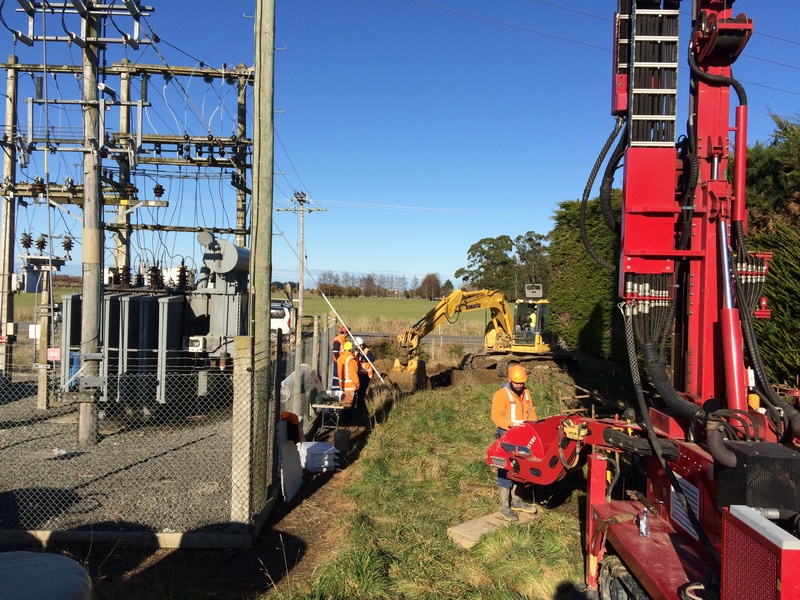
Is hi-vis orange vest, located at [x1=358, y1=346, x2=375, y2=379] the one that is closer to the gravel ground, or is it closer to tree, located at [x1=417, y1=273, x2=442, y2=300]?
the gravel ground

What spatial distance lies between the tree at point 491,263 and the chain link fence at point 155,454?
4538 centimetres

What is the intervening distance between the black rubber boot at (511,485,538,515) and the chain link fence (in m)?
2.69

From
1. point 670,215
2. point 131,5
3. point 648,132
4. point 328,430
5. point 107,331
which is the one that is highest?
point 131,5

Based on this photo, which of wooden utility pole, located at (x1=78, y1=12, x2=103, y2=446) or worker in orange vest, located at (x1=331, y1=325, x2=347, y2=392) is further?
worker in orange vest, located at (x1=331, y1=325, x2=347, y2=392)

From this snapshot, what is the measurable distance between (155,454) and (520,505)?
528cm

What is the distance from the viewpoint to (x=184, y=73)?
→ 1516cm

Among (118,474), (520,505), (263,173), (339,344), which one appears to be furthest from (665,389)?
(339,344)

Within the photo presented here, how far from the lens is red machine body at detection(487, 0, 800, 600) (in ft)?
14.2

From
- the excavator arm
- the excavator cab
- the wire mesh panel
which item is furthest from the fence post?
the excavator cab

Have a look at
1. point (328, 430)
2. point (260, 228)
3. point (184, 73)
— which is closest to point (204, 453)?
point (328, 430)

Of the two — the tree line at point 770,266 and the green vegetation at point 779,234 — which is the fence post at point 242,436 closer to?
the tree line at point 770,266

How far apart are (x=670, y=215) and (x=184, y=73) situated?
530 inches

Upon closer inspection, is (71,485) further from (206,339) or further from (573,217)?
(573,217)

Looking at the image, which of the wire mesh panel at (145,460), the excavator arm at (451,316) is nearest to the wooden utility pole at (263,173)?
the wire mesh panel at (145,460)
